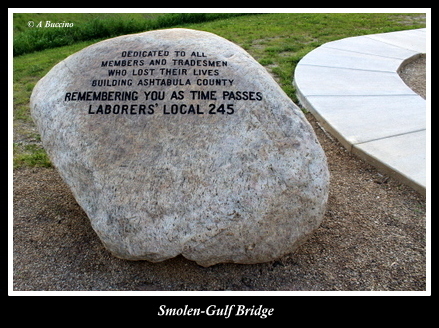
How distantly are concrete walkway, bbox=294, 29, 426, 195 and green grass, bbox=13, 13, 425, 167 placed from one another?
0.43 metres

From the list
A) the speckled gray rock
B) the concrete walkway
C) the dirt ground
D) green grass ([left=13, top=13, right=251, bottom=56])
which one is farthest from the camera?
green grass ([left=13, top=13, right=251, bottom=56])

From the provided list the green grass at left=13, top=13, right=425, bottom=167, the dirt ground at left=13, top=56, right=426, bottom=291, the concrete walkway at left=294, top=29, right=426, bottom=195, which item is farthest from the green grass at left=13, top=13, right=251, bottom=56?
the dirt ground at left=13, top=56, right=426, bottom=291

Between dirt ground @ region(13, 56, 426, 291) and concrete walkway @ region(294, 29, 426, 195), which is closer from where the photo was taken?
dirt ground @ region(13, 56, 426, 291)

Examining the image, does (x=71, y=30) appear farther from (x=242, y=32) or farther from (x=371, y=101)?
(x=371, y=101)

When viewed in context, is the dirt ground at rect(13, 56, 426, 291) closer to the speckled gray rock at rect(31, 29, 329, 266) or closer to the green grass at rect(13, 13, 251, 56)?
the speckled gray rock at rect(31, 29, 329, 266)

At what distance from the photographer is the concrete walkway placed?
385 cm

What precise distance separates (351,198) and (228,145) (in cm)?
154

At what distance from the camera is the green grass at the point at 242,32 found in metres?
6.79

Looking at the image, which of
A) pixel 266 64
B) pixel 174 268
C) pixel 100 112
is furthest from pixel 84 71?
pixel 266 64

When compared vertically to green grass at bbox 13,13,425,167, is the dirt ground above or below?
below

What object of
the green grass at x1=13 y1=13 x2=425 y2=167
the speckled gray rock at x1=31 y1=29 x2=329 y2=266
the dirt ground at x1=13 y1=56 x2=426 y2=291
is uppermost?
the green grass at x1=13 y1=13 x2=425 y2=167

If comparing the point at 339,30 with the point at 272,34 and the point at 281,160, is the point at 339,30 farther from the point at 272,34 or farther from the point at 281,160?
the point at 281,160

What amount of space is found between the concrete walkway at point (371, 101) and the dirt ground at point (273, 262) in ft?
1.53

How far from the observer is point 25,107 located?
5.58m
